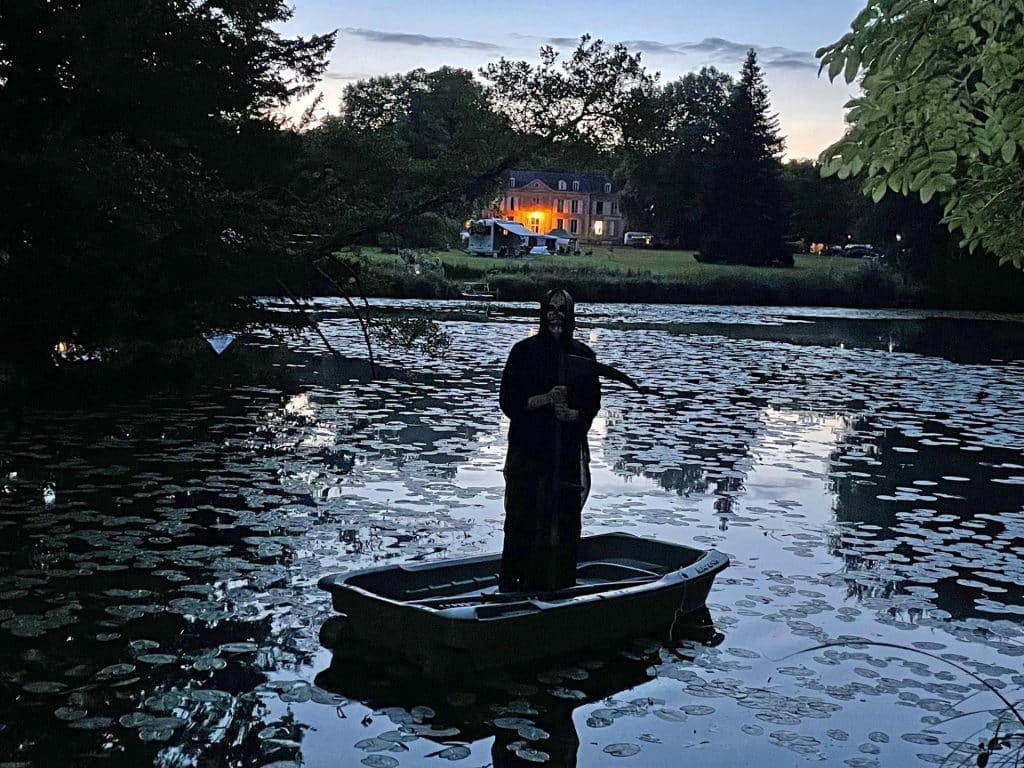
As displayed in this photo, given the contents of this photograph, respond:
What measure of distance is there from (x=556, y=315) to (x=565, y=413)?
56cm

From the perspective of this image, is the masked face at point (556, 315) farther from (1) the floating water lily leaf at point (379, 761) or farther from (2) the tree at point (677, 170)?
(2) the tree at point (677, 170)

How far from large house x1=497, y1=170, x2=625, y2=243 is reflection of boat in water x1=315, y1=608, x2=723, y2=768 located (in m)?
115

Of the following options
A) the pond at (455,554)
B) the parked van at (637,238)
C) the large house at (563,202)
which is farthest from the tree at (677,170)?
the pond at (455,554)

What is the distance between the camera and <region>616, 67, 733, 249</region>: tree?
77250mm

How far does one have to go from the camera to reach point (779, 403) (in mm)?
18844


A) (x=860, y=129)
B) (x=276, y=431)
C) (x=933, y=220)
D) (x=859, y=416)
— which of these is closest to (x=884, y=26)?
(x=860, y=129)

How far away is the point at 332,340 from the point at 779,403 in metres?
11.8

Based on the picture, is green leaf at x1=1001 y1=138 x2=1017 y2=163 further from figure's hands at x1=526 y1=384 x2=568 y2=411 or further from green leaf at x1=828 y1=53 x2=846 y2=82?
figure's hands at x1=526 y1=384 x2=568 y2=411

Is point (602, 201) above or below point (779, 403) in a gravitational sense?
above

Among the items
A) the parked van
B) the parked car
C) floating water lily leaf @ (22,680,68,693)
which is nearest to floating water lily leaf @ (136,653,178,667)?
floating water lily leaf @ (22,680,68,693)

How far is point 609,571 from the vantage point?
7.90 m

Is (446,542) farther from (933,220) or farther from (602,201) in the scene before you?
(602,201)

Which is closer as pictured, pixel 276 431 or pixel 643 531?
pixel 643 531

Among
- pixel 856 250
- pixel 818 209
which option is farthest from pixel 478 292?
pixel 856 250
